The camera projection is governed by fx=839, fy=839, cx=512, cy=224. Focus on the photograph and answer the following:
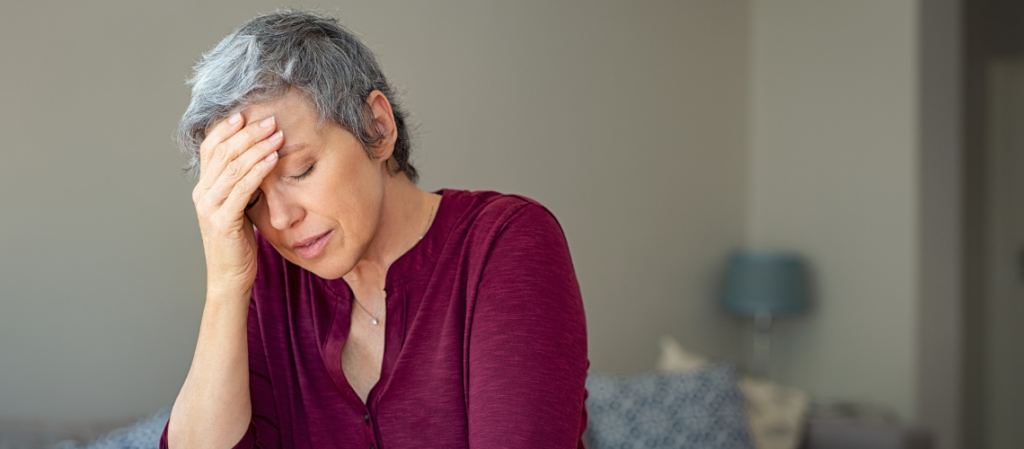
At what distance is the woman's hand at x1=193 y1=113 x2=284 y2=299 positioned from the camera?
991mm

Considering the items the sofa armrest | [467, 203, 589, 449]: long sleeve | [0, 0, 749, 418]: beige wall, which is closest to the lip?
[467, 203, 589, 449]: long sleeve

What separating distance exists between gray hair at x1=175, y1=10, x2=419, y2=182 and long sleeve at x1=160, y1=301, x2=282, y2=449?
28 cm

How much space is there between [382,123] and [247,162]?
0.22 meters

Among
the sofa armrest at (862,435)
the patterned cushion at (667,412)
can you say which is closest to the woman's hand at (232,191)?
the patterned cushion at (667,412)

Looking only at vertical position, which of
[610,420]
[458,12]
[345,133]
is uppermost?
[458,12]

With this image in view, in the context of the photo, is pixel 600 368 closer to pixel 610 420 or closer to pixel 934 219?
pixel 610 420

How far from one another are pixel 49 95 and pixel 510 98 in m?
1.62

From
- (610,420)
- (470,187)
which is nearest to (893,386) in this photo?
(610,420)

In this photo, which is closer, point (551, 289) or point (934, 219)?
point (551, 289)

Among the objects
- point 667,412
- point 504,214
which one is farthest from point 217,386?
point 667,412

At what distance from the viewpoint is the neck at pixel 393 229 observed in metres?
1.20

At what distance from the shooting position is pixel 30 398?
2266 mm

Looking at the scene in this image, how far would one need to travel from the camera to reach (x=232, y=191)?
1.03 m

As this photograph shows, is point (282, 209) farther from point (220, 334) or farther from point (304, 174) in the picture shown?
point (220, 334)
